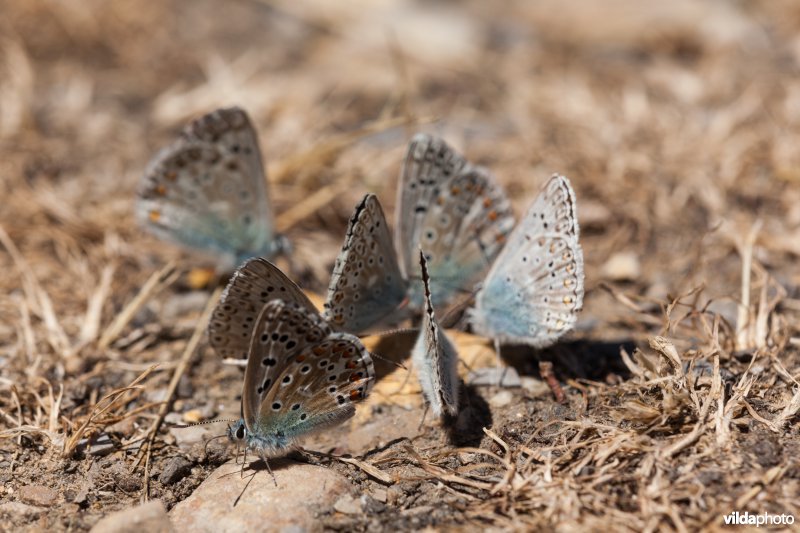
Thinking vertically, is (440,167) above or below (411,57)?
below

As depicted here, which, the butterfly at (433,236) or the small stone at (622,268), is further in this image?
the small stone at (622,268)

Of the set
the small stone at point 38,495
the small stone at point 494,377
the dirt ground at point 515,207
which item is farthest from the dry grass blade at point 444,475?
the small stone at point 38,495

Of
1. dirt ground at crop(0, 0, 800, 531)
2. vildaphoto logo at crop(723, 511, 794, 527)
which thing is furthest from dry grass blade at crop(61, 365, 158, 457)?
vildaphoto logo at crop(723, 511, 794, 527)

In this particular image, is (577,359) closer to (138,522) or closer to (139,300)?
(138,522)

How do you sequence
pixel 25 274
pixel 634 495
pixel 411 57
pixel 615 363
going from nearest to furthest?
pixel 634 495
pixel 615 363
pixel 25 274
pixel 411 57

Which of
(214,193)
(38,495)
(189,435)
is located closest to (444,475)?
(189,435)

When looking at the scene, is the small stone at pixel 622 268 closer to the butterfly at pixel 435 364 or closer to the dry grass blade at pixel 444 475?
the butterfly at pixel 435 364

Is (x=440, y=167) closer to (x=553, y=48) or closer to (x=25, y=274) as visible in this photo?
(x=25, y=274)

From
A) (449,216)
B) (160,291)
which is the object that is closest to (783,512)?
(449,216)

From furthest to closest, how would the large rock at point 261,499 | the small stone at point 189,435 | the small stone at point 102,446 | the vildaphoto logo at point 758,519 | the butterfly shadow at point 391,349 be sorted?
the butterfly shadow at point 391,349, the small stone at point 189,435, the small stone at point 102,446, the large rock at point 261,499, the vildaphoto logo at point 758,519
